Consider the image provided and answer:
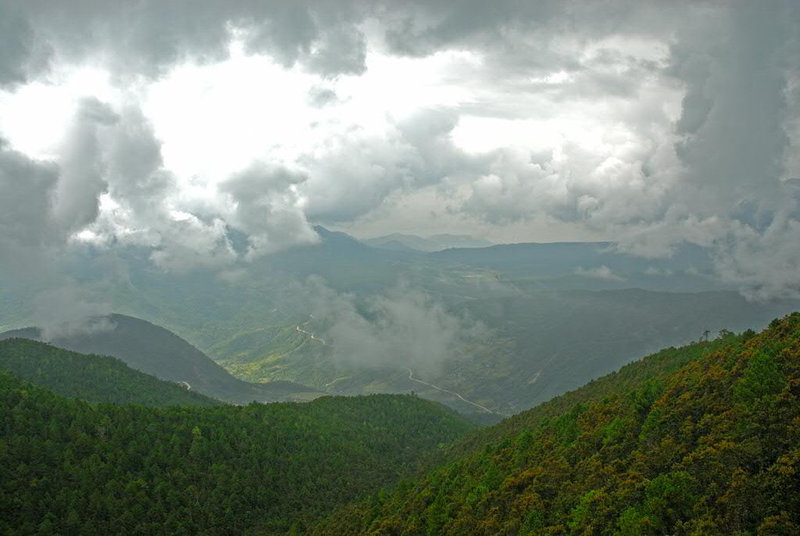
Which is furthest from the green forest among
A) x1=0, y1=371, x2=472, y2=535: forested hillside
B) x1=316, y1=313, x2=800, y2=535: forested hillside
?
x1=0, y1=371, x2=472, y2=535: forested hillside

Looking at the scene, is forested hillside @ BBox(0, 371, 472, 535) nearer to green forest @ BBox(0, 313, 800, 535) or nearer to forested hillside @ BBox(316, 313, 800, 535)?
green forest @ BBox(0, 313, 800, 535)

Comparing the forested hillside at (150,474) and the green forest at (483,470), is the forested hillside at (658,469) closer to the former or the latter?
the green forest at (483,470)

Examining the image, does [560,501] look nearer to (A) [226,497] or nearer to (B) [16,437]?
(A) [226,497]

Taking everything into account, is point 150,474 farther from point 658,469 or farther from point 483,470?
point 658,469

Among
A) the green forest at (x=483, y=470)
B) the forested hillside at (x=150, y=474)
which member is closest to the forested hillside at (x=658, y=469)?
the green forest at (x=483, y=470)

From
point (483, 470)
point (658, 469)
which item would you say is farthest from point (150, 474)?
point (658, 469)

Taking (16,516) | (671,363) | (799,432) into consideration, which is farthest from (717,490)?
(16,516)

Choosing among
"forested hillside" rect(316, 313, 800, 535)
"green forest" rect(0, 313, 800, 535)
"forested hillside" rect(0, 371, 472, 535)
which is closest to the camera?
"forested hillside" rect(316, 313, 800, 535)
